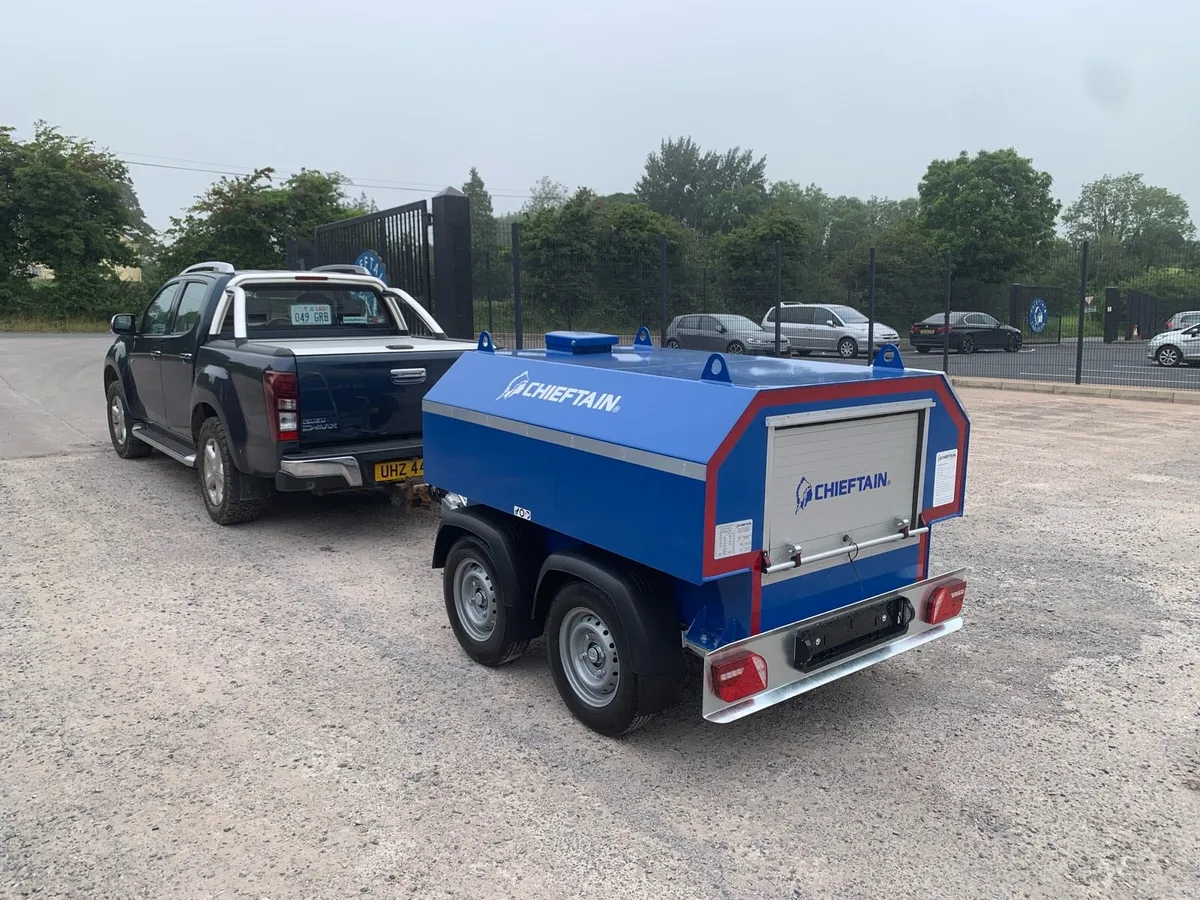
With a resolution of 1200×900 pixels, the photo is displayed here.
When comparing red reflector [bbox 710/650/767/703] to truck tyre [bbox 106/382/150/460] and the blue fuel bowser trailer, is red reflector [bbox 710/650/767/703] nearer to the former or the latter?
the blue fuel bowser trailer

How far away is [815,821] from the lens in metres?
3.17

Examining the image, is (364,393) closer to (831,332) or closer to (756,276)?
(756,276)

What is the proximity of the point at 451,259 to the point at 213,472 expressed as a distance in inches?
237

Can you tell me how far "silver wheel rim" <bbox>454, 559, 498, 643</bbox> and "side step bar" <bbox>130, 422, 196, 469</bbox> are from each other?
376 centimetres

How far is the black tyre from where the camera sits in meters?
19.5

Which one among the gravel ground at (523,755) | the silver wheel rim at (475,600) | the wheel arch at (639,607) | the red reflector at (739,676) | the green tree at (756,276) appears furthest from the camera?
the green tree at (756,276)

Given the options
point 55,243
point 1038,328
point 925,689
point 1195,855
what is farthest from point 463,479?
point 55,243

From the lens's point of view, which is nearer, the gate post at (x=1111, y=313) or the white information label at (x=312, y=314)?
the white information label at (x=312, y=314)

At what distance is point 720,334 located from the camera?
63.9 ft

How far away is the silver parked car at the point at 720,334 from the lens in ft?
62.1

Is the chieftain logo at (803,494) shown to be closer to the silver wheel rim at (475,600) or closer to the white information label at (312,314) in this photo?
the silver wheel rim at (475,600)

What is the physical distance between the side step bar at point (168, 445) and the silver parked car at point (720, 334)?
11.5m

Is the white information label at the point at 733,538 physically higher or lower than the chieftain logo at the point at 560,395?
lower

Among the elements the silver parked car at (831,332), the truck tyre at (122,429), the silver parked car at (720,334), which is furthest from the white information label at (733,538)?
the silver parked car at (831,332)
